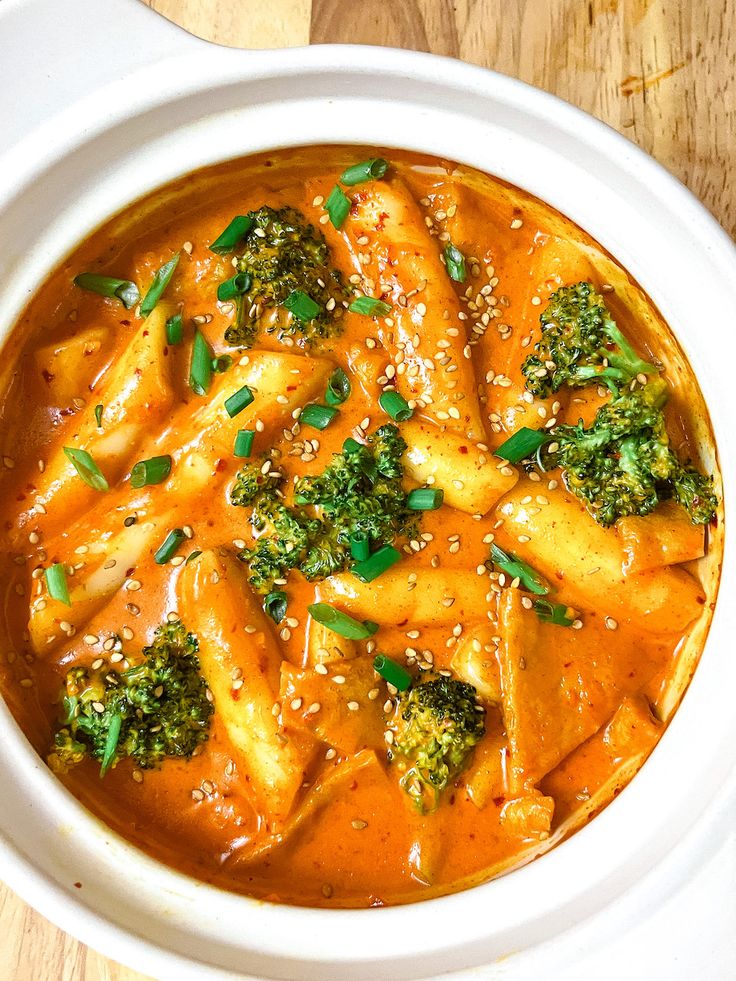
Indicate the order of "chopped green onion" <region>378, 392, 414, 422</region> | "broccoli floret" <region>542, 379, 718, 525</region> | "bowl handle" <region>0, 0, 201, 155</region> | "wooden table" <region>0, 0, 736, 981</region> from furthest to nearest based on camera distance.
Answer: "wooden table" <region>0, 0, 736, 981</region> → "chopped green onion" <region>378, 392, 414, 422</region> → "broccoli floret" <region>542, 379, 718, 525</region> → "bowl handle" <region>0, 0, 201, 155</region>

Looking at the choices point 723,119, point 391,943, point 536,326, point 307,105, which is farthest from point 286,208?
point 391,943

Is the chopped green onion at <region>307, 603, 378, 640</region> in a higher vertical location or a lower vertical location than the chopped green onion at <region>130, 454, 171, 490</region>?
lower

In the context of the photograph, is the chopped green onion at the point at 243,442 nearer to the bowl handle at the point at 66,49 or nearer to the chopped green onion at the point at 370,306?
the chopped green onion at the point at 370,306

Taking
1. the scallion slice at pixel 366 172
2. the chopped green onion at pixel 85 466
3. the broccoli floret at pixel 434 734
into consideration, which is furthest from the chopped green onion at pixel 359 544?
the scallion slice at pixel 366 172

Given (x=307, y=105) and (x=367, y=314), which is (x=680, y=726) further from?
(x=307, y=105)

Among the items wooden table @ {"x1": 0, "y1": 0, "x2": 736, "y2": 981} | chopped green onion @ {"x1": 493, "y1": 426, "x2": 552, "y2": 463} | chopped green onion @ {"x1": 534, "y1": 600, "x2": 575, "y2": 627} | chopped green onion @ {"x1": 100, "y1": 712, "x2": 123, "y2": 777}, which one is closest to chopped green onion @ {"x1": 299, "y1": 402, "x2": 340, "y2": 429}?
chopped green onion @ {"x1": 493, "y1": 426, "x2": 552, "y2": 463}

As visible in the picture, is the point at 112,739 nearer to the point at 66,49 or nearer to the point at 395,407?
the point at 395,407

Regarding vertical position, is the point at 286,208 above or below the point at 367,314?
above

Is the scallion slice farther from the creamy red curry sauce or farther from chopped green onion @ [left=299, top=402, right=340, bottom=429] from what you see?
chopped green onion @ [left=299, top=402, right=340, bottom=429]

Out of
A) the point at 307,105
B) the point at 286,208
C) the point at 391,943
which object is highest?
the point at 307,105
